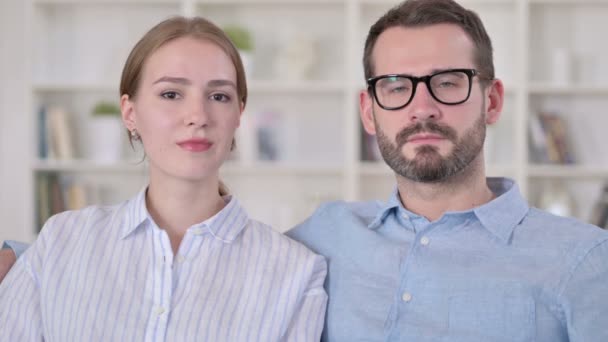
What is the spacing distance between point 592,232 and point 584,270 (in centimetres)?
10

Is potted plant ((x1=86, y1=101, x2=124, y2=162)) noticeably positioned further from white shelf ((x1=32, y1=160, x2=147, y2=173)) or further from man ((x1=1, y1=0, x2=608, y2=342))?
man ((x1=1, y1=0, x2=608, y2=342))

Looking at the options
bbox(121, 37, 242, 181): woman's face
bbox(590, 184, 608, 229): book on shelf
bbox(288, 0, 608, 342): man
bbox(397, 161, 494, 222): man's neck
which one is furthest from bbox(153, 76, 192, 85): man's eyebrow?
bbox(590, 184, 608, 229): book on shelf

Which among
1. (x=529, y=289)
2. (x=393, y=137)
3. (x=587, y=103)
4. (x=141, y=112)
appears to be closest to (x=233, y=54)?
(x=141, y=112)

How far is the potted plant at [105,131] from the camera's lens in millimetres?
4230

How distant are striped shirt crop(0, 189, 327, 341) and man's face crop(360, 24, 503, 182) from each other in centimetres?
30

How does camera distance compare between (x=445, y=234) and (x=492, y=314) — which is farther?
(x=445, y=234)

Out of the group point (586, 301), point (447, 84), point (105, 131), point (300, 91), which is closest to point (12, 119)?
point (105, 131)

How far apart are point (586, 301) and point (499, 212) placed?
10.1 inches

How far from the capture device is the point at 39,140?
422cm

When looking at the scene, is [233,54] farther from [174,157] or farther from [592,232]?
[592,232]

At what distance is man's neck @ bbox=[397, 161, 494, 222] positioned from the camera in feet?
5.83

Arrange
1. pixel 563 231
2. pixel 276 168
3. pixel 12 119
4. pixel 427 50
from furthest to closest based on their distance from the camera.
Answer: pixel 12 119, pixel 276 168, pixel 427 50, pixel 563 231

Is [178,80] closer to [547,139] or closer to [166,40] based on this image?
[166,40]

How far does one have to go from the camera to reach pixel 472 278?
1630 millimetres
